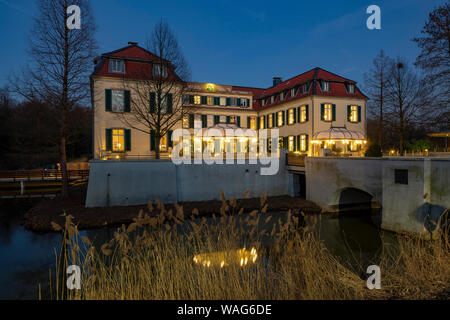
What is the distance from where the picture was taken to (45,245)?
9.95 m

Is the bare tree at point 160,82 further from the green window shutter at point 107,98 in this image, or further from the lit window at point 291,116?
the lit window at point 291,116

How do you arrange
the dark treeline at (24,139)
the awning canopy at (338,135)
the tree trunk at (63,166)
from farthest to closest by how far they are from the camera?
the dark treeline at (24,139)
the awning canopy at (338,135)
the tree trunk at (63,166)

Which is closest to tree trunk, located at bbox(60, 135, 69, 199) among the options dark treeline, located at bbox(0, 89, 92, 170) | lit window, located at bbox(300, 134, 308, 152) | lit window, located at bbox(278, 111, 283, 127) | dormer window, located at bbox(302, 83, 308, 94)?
dark treeline, located at bbox(0, 89, 92, 170)

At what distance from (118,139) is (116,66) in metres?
5.79

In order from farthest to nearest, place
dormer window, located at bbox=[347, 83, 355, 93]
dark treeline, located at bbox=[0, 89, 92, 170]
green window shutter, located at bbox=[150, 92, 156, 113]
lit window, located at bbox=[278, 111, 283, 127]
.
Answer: dark treeline, located at bbox=[0, 89, 92, 170] < lit window, located at bbox=[278, 111, 283, 127] < dormer window, located at bbox=[347, 83, 355, 93] < green window shutter, located at bbox=[150, 92, 156, 113]

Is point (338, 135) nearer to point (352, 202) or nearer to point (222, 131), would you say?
point (352, 202)

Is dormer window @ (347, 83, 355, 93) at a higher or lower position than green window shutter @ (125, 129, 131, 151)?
→ higher

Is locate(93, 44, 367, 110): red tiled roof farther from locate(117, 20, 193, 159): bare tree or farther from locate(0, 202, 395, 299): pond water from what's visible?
locate(0, 202, 395, 299): pond water

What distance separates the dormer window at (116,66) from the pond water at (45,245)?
1148 centimetres

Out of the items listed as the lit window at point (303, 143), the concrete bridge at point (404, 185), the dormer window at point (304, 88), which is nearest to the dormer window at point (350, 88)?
the dormer window at point (304, 88)

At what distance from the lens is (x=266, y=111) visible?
27953 mm

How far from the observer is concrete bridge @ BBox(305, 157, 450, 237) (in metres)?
9.99

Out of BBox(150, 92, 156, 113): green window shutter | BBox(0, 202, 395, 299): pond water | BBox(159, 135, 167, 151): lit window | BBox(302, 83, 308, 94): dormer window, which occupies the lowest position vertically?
BBox(0, 202, 395, 299): pond water

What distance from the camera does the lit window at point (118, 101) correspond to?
19000mm
